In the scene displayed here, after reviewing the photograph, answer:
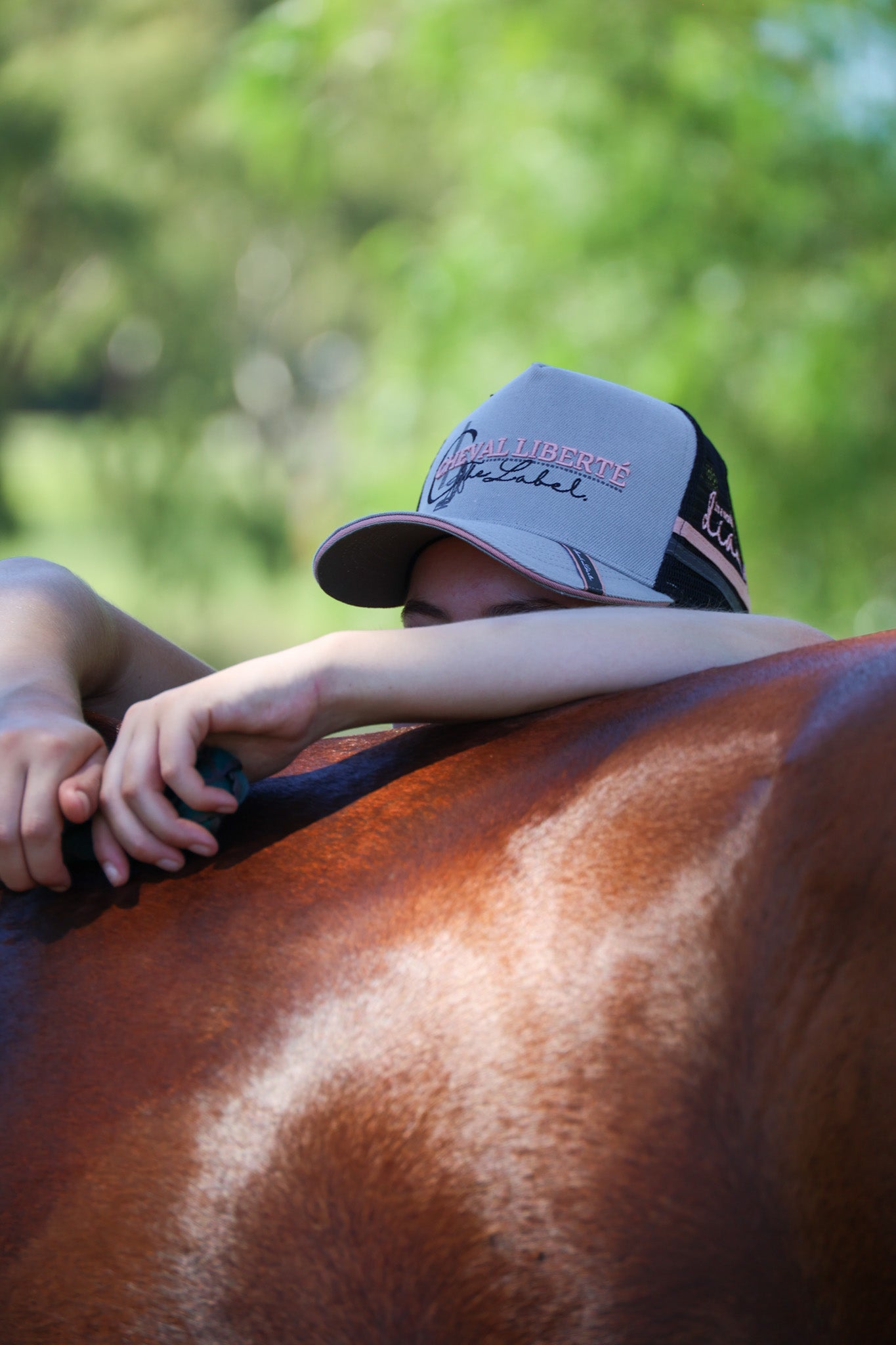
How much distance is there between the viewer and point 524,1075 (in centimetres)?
64

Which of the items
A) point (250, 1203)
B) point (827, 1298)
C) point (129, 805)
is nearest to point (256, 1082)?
point (250, 1203)

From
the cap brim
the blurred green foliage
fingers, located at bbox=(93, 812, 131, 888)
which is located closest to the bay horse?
fingers, located at bbox=(93, 812, 131, 888)

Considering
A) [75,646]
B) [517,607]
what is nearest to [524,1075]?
[75,646]

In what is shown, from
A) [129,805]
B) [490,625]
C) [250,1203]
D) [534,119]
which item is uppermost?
[534,119]

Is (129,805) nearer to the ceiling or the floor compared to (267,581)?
nearer to the ceiling

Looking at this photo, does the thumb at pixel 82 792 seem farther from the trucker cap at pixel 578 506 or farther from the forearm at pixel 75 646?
the trucker cap at pixel 578 506

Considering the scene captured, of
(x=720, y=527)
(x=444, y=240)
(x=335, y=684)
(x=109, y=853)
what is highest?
(x=444, y=240)

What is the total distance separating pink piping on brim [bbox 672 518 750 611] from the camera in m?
1.29

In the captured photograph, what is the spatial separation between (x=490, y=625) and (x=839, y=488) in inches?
198

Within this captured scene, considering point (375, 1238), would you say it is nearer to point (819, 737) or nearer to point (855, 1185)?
point (855, 1185)

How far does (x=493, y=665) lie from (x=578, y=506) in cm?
41

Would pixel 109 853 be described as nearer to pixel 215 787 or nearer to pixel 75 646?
pixel 215 787

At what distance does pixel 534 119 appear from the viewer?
19.5 ft

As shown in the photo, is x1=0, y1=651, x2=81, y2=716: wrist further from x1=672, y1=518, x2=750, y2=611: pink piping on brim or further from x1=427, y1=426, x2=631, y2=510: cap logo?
x1=672, y1=518, x2=750, y2=611: pink piping on brim
